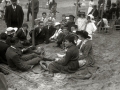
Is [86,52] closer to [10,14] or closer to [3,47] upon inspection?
[3,47]

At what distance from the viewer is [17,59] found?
20.8ft

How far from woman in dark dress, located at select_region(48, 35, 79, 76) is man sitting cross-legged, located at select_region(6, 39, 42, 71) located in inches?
27.8

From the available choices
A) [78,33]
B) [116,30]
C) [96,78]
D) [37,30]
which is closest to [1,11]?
[37,30]

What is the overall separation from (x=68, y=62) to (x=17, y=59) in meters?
1.44

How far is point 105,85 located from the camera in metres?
5.89

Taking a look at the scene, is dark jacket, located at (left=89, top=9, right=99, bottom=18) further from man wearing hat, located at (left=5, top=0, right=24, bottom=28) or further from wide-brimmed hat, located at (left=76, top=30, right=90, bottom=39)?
wide-brimmed hat, located at (left=76, top=30, right=90, bottom=39)

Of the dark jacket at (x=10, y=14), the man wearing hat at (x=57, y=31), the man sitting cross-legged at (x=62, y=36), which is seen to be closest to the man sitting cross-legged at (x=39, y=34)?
the man wearing hat at (x=57, y=31)

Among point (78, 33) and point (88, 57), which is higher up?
point (78, 33)

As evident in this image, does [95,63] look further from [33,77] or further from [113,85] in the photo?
[33,77]

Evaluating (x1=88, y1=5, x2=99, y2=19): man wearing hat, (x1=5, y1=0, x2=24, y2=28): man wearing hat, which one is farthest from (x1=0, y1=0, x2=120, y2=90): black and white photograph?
(x1=88, y1=5, x2=99, y2=19): man wearing hat

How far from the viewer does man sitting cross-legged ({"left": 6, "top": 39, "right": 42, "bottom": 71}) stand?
6.33 m

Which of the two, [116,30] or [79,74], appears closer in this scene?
[79,74]

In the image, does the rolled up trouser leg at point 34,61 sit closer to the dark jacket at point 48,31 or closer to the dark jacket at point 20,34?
the dark jacket at point 20,34

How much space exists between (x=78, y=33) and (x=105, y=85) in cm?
191
